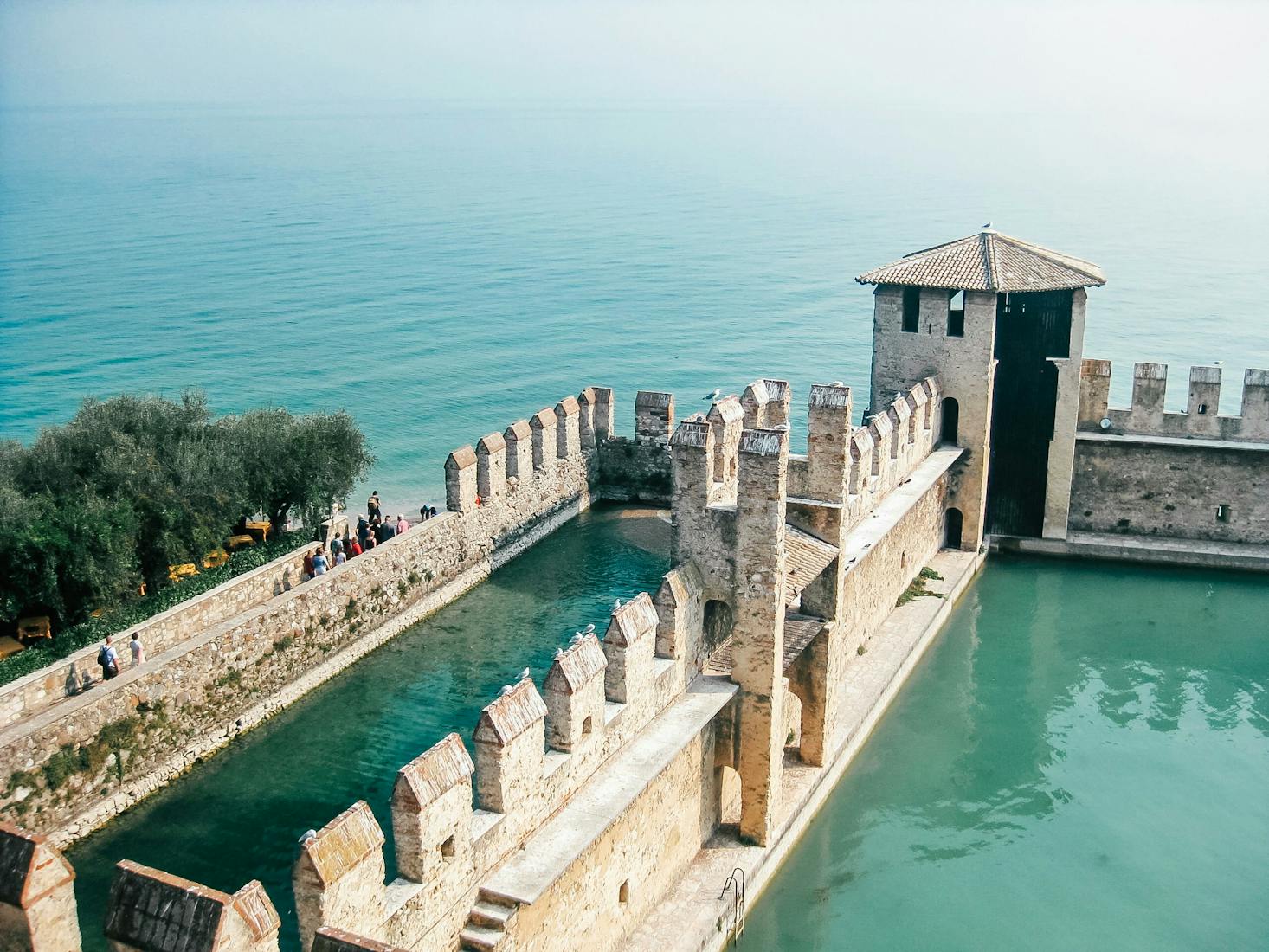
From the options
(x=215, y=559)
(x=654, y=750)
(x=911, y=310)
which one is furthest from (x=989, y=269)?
(x=215, y=559)

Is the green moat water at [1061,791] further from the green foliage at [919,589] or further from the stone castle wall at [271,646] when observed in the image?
the stone castle wall at [271,646]

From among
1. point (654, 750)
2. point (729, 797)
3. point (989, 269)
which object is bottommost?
point (729, 797)

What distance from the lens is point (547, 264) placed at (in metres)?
52.4

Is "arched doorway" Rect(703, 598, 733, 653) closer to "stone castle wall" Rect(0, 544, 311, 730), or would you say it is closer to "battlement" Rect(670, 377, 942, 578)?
"battlement" Rect(670, 377, 942, 578)

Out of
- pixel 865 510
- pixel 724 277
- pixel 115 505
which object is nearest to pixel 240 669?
pixel 115 505

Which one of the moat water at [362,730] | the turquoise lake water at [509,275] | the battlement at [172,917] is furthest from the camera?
the turquoise lake water at [509,275]

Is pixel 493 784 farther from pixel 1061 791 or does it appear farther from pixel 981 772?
pixel 1061 791

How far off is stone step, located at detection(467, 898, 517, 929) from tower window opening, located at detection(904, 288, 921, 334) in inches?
489

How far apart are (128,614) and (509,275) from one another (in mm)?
35955

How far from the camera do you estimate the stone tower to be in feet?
59.6

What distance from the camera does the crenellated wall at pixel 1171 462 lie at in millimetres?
18891

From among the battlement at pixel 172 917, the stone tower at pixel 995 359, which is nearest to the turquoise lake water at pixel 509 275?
the stone tower at pixel 995 359

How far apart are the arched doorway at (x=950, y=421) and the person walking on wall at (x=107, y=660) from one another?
11.8 meters

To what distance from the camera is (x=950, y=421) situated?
18953 mm
